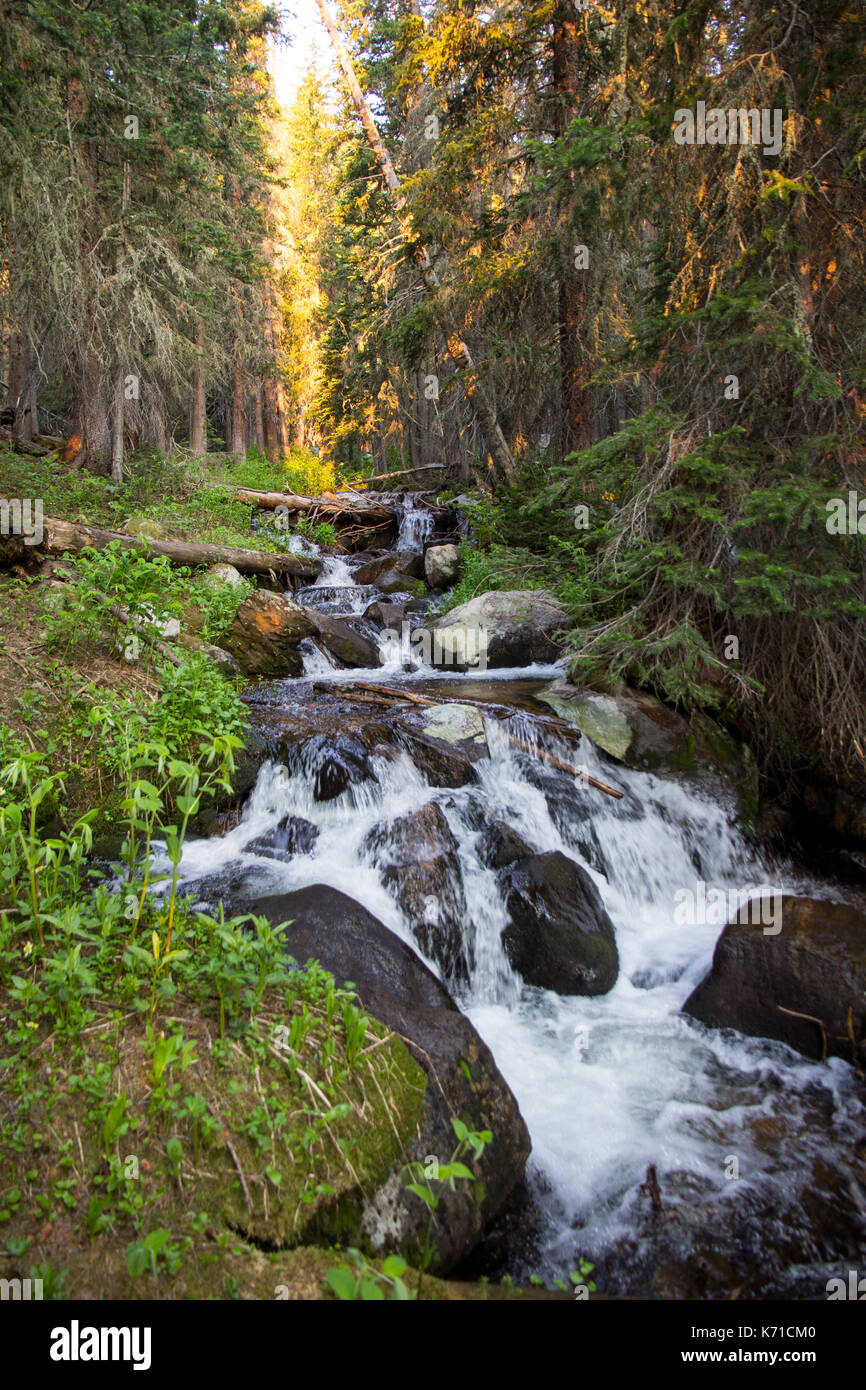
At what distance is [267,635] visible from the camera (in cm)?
933

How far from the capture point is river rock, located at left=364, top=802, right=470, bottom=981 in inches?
201

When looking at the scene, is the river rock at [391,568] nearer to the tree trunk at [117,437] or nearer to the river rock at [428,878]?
the tree trunk at [117,437]

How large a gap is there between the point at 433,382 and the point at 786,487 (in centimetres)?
1218

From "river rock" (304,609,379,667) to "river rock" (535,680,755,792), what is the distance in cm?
373

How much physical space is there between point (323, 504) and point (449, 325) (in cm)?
582

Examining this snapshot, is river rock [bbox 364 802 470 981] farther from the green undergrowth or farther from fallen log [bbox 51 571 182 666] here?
fallen log [bbox 51 571 182 666]

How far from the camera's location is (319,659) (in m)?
9.87

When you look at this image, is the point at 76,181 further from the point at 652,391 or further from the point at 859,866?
the point at 859,866

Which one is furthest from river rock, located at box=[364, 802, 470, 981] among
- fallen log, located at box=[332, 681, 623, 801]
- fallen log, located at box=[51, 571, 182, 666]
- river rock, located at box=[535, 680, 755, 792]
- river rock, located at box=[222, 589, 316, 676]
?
river rock, located at box=[222, 589, 316, 676]

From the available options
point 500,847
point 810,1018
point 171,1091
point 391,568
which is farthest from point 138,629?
point 391,568

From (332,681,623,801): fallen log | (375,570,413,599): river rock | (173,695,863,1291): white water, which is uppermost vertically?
(375,570,413,599): river rock

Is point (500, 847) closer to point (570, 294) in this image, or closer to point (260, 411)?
point (570, 294)
